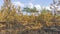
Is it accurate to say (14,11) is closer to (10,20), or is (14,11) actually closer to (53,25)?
(10,20)

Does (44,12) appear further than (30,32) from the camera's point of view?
Yes

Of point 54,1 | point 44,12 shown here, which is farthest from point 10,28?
point 54,1

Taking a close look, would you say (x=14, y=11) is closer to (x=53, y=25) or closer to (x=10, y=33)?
(x=10, y=33)

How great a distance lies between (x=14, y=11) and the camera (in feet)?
17.6

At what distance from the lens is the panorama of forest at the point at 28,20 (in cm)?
510

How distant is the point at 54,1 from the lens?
5594 mm

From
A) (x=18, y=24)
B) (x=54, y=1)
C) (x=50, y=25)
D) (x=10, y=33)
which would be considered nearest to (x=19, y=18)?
(x=18, y=24)

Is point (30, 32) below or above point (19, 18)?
below

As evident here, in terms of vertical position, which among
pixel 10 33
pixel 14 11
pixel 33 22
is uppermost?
pixel 14 11

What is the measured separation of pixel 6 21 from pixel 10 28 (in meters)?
0.29

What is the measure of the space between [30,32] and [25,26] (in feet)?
0.88

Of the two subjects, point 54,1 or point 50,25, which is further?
point 54,1

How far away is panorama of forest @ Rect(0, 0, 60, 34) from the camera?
510cm

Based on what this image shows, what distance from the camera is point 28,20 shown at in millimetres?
5254
